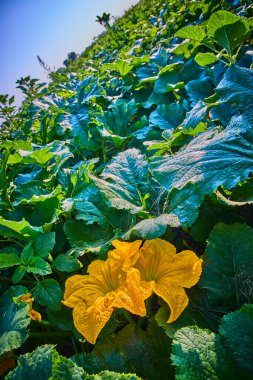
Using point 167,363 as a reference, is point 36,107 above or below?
above

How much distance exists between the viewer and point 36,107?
304 cm

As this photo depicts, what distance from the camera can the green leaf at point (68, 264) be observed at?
1.31 meters

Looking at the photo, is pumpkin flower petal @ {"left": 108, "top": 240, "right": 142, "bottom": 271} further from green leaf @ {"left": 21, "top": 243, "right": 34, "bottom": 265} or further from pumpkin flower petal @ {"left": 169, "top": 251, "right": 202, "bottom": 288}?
green leaf @ {"left": 21, "top": 243, "right": 34, "bottom": 265}

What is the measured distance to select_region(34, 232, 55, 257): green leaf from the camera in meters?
1.35

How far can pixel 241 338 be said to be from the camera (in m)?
0.82

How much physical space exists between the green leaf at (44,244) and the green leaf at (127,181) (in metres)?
0.32

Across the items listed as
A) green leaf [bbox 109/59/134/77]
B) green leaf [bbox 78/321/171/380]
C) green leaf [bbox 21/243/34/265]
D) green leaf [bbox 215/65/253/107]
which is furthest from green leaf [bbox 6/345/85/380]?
green leaf [bbox 109/59/134/77]

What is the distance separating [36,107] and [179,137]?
6.22ft

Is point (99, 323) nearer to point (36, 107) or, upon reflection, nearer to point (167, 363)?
point (167, 363)

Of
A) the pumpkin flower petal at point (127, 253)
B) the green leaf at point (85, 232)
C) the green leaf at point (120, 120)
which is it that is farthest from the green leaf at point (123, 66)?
the pumpkin flower petal at point (127, 253)

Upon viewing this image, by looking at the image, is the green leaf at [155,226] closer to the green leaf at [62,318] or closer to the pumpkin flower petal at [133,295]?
the pumpkin flower petal at [133,295]

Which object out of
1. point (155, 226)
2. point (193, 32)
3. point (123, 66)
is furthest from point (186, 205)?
point (123, 66)

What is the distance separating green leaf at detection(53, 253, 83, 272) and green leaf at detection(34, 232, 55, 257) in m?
0.07

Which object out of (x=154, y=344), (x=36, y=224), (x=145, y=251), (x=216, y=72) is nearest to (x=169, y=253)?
(x=145, y=251)
